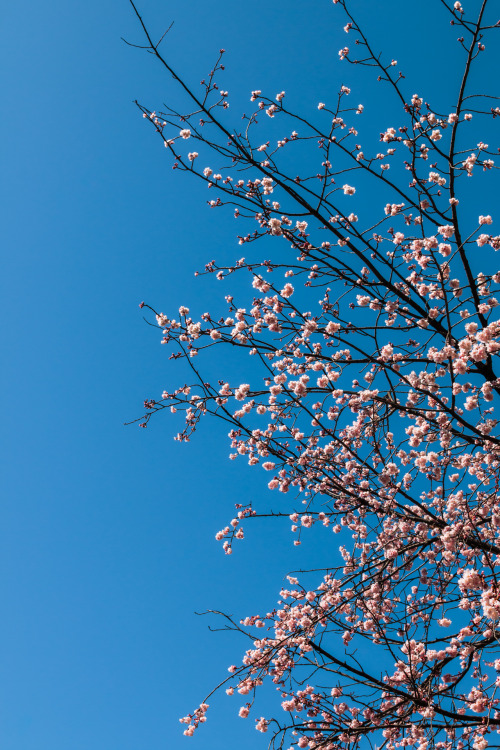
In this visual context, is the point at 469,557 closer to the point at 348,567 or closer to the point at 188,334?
the point at 348,567

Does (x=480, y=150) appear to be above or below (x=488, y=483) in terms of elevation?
above

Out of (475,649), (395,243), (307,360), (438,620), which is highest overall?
(395,243)

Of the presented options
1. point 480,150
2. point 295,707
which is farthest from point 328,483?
point 480,150

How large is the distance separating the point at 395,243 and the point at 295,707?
18.5 feet

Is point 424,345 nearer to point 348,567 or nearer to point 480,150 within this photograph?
point 480,150

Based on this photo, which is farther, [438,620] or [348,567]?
[348,567]

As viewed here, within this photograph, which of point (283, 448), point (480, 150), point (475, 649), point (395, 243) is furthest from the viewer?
point (283, 448)

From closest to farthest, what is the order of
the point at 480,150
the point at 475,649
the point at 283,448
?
1. the point at 475,649
2. the point at 480,150
3. the point at 283,448

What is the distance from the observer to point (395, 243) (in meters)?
6.34

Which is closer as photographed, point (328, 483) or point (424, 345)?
point (424, 345)

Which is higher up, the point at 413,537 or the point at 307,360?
the point at 307,360

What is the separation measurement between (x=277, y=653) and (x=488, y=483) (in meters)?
3.11

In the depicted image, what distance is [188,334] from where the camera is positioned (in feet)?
21.7

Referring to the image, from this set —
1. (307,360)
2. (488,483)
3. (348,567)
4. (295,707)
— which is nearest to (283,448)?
(307,360)
